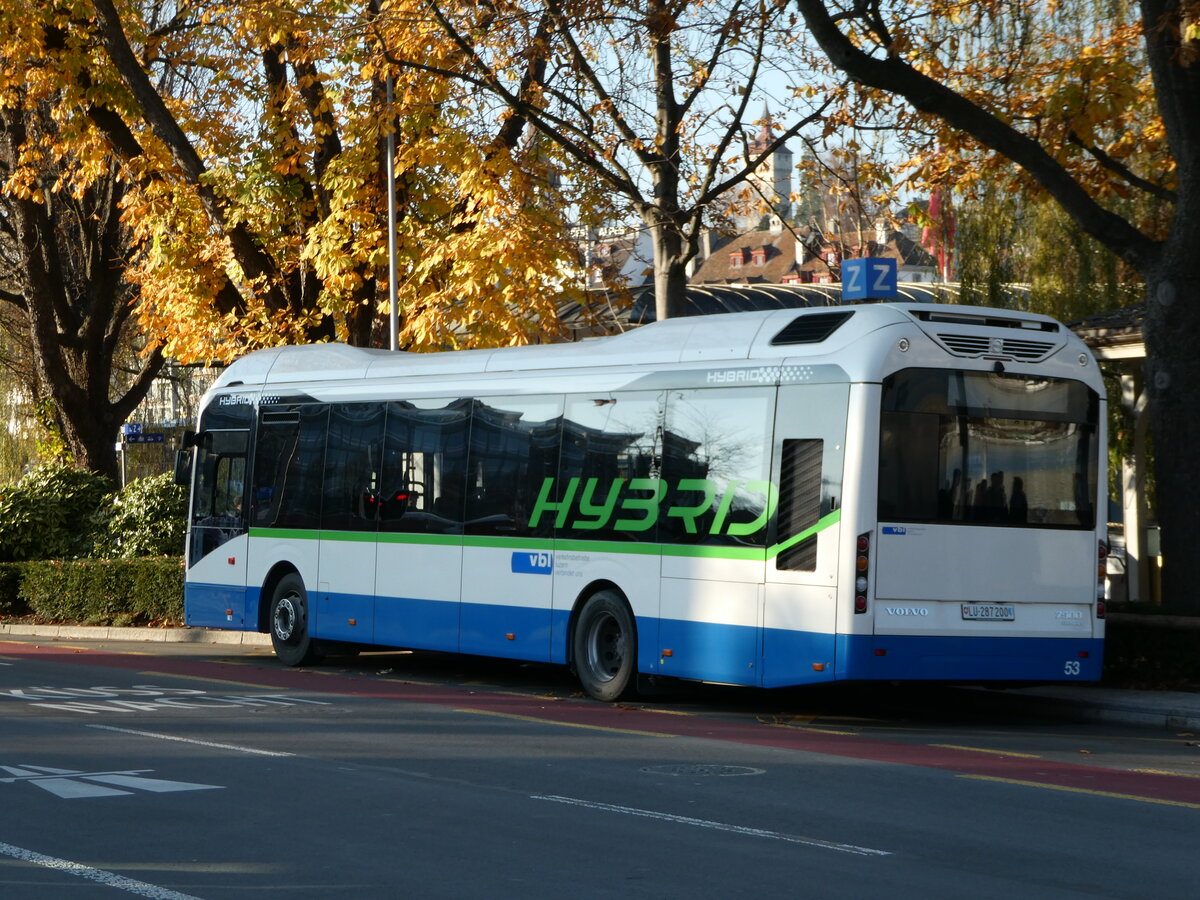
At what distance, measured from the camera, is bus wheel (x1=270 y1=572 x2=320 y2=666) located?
1875 cm

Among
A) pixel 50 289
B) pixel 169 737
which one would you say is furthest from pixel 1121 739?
pixel 50 289

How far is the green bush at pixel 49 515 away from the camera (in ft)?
99.5

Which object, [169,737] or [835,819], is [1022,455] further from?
[169,737]

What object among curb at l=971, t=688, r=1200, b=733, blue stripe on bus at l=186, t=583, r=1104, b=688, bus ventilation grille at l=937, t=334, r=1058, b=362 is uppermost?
bus ventilation grille at l=937, t=334, r=1058, b=362

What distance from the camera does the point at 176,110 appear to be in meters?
27.1

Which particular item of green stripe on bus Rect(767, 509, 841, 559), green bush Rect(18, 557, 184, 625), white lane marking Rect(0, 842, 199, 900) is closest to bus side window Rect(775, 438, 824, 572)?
green stripe on bus Rect(767, 509, 841, 559)

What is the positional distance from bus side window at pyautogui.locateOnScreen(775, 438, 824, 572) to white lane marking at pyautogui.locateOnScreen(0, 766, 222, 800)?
16.6ft

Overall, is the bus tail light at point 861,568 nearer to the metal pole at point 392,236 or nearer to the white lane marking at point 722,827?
the white lane marking at point 722,827

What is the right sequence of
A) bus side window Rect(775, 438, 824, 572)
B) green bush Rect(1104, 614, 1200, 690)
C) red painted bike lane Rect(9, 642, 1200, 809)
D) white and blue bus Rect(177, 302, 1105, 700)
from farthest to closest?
green bush Rect(1104, 614, 1200, 690)
bus side window Rect(775, 438, 824, 572)
white and blue bus Rect(177, 302, 1105, 700)
red painted bike lane Rect(9, 642, 1200, 809)

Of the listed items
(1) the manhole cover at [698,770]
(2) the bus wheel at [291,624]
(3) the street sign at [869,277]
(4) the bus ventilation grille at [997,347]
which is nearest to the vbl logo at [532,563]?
(2) the bus wheel at [291,624]

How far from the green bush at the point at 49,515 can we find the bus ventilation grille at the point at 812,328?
19.5m

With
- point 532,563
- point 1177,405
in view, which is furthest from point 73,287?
point 1177,405

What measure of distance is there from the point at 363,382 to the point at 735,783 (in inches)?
359

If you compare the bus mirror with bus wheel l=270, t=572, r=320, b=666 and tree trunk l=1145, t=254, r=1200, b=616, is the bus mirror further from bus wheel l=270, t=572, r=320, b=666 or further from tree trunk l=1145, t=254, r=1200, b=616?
tree trunk l=1145, t=254, r=1200, b=616
